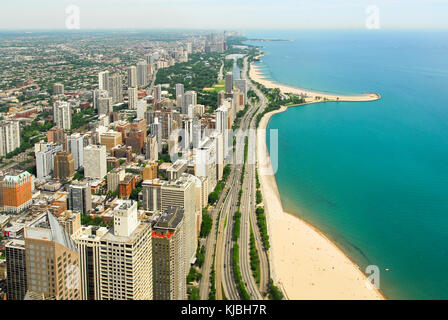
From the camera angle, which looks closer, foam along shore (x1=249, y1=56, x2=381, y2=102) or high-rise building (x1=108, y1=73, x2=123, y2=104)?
high-rise building (x1=108, y1=73, x2=123, y2=104)

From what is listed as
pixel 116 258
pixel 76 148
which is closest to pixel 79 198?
pixel 76 148

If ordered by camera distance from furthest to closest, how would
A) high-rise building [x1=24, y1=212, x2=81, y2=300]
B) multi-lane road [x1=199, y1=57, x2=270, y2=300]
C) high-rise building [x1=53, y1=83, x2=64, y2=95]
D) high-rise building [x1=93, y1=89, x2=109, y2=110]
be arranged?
high-rise building [x1=53, y1=83, x2=64, y2=95] → high-rise building [x1=93, y1=89, x2=109, y2=110] → multi-lane road [x1=199, y1=57, x2=270, y2=300] → high-rise building [x1=24, y1=212, x2=81, y2=300]

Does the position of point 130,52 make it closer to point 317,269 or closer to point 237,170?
point 237,170

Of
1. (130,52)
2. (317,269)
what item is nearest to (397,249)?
(317,269)

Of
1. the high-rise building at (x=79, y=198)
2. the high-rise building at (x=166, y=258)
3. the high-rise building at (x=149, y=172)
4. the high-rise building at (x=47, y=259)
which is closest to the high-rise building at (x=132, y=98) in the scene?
the high-rise building at (x=149, y=172)

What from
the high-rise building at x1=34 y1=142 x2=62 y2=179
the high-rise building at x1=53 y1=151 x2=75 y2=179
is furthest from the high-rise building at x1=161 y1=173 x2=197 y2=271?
the high-rise building at x1=34 y1=142 x2=62 y2=179

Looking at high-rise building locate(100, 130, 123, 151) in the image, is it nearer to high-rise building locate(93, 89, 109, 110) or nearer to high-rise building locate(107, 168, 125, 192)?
high-rise building locate(107, 168, 125, 192)
